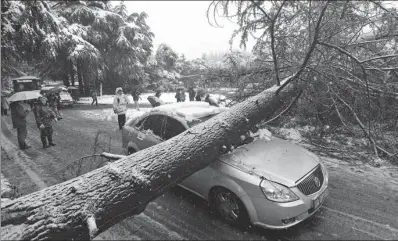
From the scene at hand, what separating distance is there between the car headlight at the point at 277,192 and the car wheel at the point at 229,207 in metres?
0.43

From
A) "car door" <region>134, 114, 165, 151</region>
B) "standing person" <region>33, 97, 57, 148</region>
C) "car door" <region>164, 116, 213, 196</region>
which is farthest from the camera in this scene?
"standing person" <region>33, 97, 57, 148</region>

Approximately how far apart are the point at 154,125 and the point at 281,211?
2.91 m

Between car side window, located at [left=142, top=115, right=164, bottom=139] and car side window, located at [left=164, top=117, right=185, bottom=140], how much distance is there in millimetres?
144

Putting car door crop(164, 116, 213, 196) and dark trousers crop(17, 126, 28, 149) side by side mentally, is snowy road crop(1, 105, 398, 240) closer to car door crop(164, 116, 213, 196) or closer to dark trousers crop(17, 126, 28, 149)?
car door crop(164, 116, 213, 196)

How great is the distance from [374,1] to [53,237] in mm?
4898

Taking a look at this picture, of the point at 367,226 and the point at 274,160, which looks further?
the point at 274,160

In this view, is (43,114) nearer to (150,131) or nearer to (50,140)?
(50,140)

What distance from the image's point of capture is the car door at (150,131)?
4.66 metres

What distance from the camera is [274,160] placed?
12.0 feet

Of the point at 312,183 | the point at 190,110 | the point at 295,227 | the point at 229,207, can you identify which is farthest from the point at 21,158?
the point at 312,183

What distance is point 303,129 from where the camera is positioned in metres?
7.84

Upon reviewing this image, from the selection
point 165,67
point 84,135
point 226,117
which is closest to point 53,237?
point 226,117

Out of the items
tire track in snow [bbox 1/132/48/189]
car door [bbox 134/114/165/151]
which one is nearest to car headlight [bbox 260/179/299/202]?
car door [bbox 134/114/165/151]

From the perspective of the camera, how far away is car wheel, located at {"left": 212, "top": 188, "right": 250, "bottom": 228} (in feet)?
11.0
